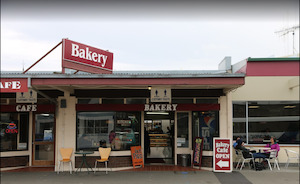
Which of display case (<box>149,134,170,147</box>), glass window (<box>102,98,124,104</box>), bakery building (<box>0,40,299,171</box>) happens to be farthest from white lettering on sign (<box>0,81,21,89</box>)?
display case (<box>149,134,170,147</box>)

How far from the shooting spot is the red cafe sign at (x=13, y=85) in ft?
29.5

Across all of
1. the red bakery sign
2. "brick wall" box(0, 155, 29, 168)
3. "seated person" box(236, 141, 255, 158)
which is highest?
the red bakery sign

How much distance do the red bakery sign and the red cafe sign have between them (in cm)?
127

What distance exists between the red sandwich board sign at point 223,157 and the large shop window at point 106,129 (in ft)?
9.96

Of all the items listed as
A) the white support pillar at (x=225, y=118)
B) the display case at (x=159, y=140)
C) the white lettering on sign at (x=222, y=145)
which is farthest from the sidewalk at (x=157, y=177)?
the display case at (x=159, y=140)

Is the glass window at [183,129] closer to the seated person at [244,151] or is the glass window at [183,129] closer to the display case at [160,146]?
the display case at [160,146]

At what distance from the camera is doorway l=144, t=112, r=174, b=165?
1246 centimetres

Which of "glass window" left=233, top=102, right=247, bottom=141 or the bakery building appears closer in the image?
the bakery building

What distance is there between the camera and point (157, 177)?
33.0 ft

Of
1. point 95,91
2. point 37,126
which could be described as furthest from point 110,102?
point 37,126

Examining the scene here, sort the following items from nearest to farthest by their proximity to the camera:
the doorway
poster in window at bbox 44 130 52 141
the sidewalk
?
the sidewalk → poster in window at bbox 44 130 52 141 → the doorway

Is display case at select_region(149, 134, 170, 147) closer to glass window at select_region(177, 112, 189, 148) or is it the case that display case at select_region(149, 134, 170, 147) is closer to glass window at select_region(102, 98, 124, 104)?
glass window at select_region(177, 112, 189, 148)

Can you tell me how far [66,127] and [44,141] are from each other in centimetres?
144

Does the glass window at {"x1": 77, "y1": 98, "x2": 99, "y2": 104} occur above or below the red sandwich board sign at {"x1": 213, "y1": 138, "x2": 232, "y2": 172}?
above
